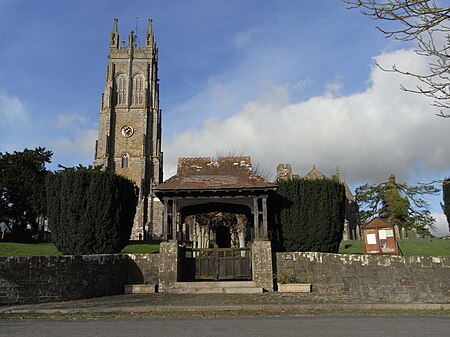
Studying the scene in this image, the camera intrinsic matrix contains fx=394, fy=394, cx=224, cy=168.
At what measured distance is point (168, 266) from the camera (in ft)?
48.5

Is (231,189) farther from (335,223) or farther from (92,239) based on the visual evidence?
(92,239)

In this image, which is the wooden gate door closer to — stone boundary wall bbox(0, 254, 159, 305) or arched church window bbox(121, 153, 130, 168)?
stone boundary wall bbox(0, 254, 159, 305)

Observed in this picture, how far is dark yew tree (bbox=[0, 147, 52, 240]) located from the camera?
35.4 metres

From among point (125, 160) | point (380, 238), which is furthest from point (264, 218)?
point (125, 160)

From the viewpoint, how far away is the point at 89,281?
42.1ft

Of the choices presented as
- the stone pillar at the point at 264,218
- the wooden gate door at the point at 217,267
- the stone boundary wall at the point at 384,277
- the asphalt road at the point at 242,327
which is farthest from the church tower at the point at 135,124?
the asphalt road at the point at 242,327

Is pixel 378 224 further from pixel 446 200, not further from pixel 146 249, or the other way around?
pixel 446 200

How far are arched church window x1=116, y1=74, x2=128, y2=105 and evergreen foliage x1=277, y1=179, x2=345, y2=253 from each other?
49.8 meters

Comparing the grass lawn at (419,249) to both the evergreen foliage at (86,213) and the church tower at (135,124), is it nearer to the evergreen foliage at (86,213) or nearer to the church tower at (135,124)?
the evergreen foliage at (86,213)

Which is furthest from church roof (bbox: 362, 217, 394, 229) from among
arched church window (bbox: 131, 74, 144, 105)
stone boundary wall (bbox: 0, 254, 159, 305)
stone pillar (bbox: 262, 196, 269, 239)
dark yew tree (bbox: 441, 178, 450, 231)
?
arched church window (bbox: 131, 74, 144, 105)

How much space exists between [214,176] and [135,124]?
151 ft

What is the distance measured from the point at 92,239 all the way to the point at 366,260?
1070 cm

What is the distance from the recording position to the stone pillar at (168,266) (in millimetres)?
14594

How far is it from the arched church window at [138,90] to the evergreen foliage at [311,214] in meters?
49.1
